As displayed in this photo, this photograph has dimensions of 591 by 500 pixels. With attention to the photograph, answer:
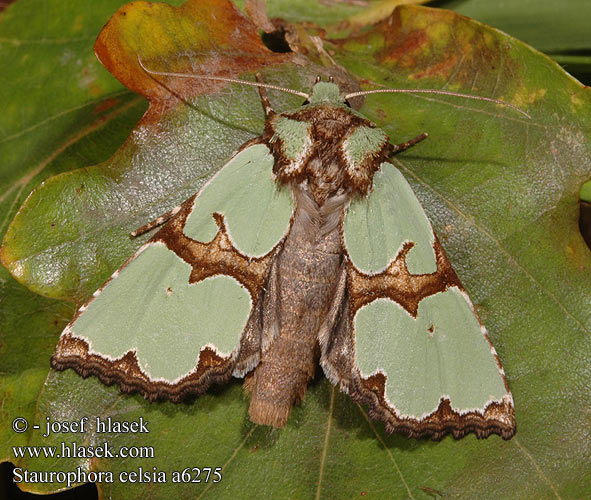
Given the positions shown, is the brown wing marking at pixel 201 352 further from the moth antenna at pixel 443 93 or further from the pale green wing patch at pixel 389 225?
the moth antenna at pixel 443 93

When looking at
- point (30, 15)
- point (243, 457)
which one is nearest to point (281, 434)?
point (243, 457)

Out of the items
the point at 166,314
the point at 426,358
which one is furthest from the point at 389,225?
the point at 166,314

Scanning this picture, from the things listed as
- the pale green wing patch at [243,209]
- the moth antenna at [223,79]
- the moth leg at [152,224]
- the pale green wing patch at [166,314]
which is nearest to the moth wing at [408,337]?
the pale green wing patch at [243,209]

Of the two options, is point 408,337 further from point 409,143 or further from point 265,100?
point 265,100

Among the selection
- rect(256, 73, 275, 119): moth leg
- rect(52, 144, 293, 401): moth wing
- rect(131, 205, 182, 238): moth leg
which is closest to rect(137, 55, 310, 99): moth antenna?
rect(256, 73, 275, 119): moth leg

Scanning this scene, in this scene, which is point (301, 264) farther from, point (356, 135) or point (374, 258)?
point (356, 135)

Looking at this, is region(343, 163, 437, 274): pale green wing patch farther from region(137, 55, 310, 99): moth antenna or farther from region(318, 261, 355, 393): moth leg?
region(137, 55, 310, 99): moth antenna
